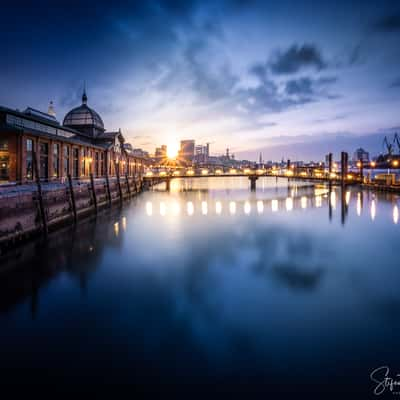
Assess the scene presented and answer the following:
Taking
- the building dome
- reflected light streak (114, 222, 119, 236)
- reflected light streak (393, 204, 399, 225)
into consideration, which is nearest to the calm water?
reflected light streak (114, 222, 119, 236)

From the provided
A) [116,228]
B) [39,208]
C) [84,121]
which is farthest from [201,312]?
[84,121]

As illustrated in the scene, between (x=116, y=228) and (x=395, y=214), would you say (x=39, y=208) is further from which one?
(x=395, y=214)

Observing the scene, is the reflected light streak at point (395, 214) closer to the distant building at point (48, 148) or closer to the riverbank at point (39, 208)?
the riverbank at point (39, 208)

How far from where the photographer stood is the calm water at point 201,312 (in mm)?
6352

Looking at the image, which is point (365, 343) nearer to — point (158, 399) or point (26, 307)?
point (158, 399)

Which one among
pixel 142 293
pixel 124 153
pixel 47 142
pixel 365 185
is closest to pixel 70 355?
pixel 142 293

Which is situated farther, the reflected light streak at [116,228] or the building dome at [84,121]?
the building dome at [84,121]

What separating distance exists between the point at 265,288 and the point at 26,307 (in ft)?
28.3

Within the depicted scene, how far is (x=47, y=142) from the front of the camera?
28547 mm

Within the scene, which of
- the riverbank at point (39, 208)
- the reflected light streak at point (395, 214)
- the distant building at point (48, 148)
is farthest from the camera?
the reflected light streak at point (395, 214)

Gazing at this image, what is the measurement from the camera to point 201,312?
30.1 feet

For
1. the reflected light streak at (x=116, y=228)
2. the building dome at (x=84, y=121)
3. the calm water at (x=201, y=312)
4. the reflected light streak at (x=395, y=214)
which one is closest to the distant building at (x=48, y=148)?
the building dome at (x=84, y=121)

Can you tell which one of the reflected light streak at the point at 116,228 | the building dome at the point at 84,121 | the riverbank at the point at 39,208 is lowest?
the reflected light streak at the point at 116,228

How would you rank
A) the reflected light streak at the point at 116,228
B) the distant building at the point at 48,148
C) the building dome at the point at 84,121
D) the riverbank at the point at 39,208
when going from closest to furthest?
the riverbank at the point at 39,208 → the reflected light streak at the point at 116,228 → the distant building at the point at 48,148 → the building dome at the point at 84,121
